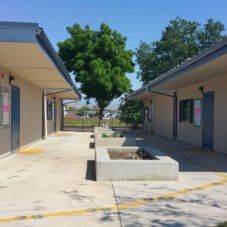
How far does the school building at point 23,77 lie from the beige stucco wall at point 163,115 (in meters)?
6.15

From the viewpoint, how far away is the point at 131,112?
37.7 metres

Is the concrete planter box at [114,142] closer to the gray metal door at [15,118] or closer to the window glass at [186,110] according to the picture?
the gray metal door at [15,118]

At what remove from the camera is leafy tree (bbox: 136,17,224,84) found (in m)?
40.0

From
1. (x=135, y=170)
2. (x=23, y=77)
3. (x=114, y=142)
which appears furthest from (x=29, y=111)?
(x=135, y=170)

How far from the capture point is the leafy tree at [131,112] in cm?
3709

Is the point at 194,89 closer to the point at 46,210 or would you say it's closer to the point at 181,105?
Result: the point at 181,105

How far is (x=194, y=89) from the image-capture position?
18.6 m

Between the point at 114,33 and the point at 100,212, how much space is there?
31014mm

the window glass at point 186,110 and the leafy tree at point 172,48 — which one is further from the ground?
the leafy tree at point 172,48

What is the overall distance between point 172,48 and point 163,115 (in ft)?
51.8

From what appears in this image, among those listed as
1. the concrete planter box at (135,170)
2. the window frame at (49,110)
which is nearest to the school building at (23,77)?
the window frame at (49,110)

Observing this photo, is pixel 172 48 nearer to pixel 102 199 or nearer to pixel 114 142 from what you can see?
pixel 114 142

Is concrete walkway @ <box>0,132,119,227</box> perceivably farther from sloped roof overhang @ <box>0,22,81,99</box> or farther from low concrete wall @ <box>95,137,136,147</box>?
low concrete wall @ <box>95,137,136,147</box>

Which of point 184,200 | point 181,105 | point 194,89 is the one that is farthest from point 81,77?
point 184,200
